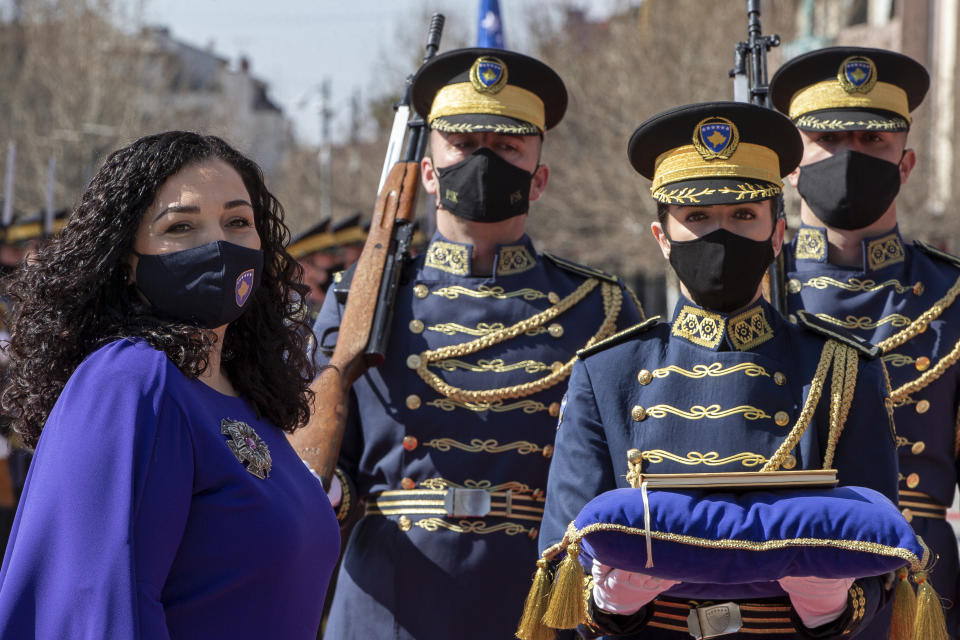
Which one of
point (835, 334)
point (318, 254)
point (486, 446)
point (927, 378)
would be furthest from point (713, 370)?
point (318, 254)

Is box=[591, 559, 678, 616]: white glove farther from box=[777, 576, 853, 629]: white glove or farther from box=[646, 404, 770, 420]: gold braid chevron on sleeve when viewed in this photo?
box=[646, 404, 770, 420]: gold braid chevron on sleeve

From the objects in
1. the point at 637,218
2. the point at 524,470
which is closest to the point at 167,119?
the point at 637,218

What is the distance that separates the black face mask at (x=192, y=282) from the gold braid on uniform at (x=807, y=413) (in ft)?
4.33

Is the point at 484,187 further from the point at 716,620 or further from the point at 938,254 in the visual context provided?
the point at 716,620

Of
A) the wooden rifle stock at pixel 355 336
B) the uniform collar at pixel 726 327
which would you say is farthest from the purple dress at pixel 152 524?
the wooden rifle stock at pixel 355 336

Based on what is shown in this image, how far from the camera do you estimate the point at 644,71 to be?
22.1 metres

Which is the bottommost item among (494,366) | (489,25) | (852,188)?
(494,366)

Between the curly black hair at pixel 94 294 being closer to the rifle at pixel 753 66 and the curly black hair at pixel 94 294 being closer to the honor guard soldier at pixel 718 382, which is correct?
the honor guard soldier at pixel 718 382

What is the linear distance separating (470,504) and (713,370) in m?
1.19

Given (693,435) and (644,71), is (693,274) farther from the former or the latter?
(644,71)

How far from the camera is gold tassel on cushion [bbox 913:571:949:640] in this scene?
2.86m

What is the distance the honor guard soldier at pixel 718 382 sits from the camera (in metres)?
3.09

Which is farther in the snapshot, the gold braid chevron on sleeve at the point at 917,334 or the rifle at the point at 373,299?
the gold braid chevron on sleeve at the point at 917,334

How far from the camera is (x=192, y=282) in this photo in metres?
2.58
